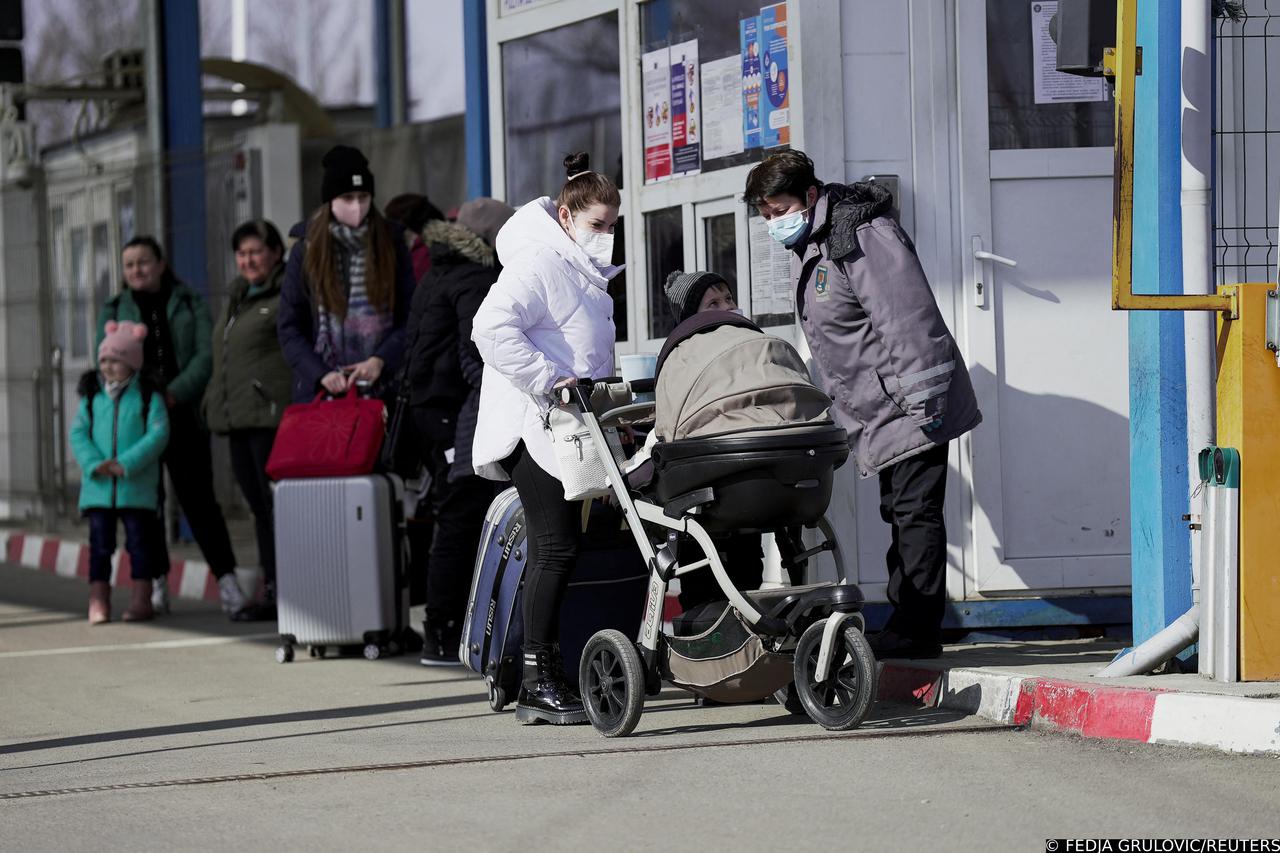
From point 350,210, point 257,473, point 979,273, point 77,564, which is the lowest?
point 77,564

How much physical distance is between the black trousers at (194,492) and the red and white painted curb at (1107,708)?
4.77 meters

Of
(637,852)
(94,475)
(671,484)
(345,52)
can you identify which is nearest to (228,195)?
(94,475)

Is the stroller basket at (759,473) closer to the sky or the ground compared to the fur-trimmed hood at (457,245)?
closer to the ground

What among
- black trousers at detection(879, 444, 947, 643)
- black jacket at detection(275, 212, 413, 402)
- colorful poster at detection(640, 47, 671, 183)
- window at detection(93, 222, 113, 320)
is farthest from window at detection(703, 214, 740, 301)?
window at detection(93, 222, 113, 320)

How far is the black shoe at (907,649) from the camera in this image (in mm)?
6582

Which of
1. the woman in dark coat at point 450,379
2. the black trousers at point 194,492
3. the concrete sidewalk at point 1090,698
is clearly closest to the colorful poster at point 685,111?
the woman in dark coat at point 450,379

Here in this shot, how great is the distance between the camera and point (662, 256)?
8078 mm

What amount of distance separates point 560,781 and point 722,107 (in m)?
3.51

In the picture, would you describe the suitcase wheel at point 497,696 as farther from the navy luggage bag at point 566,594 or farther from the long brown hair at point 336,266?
the long brown hair at point 336,266

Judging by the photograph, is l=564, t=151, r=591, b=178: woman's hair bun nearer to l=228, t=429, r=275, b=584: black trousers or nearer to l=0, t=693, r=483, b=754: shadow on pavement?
l=0, t=693, r=483, b=754: shadow on pavement

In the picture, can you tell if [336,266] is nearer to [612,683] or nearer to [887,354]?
[887,354]

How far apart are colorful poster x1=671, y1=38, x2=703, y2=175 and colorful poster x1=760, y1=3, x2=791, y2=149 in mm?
431

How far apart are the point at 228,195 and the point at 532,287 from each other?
24.2 feet

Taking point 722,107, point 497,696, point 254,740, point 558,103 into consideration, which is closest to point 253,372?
point 558,103
